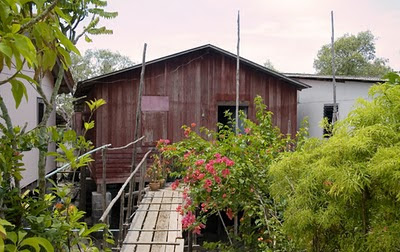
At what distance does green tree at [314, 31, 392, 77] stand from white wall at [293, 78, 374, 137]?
39.0 feet

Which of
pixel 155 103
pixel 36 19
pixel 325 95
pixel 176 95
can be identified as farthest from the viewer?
pixel 325 95

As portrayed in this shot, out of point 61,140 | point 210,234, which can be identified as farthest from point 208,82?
point 61,140

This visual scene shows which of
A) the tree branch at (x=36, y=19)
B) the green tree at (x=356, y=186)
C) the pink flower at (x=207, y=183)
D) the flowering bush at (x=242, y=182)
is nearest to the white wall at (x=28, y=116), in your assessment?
the flowering bush at (x=242, y=182)

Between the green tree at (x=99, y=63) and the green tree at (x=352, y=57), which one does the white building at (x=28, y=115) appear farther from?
the green tree at (x=352, y=57)

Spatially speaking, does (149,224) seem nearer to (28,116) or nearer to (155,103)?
(28,116)

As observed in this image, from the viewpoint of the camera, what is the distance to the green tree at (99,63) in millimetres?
25788

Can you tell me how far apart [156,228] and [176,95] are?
18.7ft

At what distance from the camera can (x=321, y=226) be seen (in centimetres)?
239

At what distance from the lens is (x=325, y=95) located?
12539 millimetres

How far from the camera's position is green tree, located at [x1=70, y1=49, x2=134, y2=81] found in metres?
25.8

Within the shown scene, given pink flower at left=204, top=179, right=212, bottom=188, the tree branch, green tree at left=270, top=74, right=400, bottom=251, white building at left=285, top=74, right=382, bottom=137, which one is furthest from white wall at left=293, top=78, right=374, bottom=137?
the tree branch

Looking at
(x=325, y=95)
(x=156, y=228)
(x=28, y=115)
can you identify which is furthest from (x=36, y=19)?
(x=325, y=95)

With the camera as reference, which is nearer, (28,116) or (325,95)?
(28,116)

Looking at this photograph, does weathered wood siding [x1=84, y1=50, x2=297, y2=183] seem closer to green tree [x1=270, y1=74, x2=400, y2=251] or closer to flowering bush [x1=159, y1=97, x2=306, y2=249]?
flowering bush [x1=159, y1=97, x2=306, y2=249]
